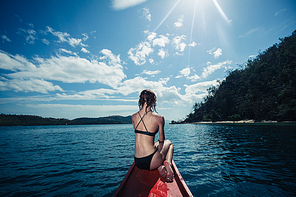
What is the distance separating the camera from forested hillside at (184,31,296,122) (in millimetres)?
49797

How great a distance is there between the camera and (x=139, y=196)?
121 inches

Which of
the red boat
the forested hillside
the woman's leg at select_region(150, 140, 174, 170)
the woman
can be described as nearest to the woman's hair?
the woman

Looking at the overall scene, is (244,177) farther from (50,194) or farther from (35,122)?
(35,122)

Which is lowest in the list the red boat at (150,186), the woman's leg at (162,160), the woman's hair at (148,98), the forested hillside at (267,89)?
the red boat at (150,186)

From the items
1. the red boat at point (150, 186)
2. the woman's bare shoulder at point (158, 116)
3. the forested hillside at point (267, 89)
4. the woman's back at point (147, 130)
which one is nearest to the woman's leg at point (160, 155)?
the woman's back at point (147, 130)

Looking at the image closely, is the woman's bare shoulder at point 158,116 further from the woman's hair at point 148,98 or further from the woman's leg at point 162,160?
the woman's leg at point 162,160

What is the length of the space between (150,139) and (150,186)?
1205 mm

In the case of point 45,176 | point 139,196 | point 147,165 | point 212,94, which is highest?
point 212,94

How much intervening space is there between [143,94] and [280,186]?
696cm

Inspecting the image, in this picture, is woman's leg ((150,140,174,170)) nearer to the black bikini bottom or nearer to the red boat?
the black bikini bottom

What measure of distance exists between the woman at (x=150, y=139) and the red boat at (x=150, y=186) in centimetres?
20

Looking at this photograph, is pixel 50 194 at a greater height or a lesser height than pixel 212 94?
lesser

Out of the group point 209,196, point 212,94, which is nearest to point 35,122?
point 212,94

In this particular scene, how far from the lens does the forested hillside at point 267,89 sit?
49797mm
